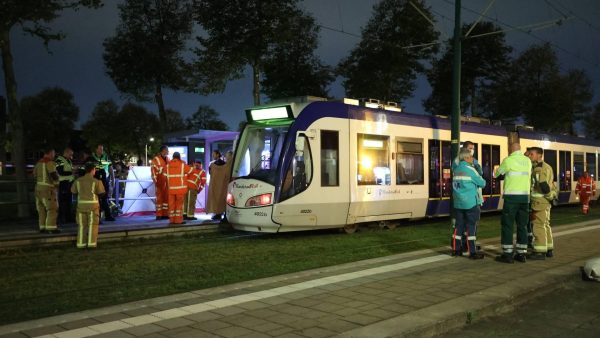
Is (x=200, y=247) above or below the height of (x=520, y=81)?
below

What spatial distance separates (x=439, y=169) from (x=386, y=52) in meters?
14.0

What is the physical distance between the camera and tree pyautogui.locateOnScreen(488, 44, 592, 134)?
127ft

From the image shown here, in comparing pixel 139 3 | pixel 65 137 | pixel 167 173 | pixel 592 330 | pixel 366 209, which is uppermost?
pixel 139 3

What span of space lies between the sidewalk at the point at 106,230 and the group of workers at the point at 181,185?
0.35 metres

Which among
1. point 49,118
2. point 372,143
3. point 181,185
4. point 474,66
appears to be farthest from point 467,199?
point 49,118

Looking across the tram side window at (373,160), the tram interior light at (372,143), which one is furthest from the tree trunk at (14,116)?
the tram interior light at (372,143)

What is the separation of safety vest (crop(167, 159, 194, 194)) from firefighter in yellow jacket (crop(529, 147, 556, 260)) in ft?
25.6

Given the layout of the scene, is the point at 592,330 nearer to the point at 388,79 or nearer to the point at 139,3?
the point at 388,79

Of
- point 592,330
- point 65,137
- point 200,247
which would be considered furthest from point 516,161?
point 65,137

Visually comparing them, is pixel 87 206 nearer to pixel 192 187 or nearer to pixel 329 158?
pixel 192 187

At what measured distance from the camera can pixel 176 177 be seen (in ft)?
43.2

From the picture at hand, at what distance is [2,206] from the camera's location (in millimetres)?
20594

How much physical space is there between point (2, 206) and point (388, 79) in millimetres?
18858

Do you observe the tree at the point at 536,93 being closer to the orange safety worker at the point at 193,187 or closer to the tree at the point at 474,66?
the tree at the point at 474,66
